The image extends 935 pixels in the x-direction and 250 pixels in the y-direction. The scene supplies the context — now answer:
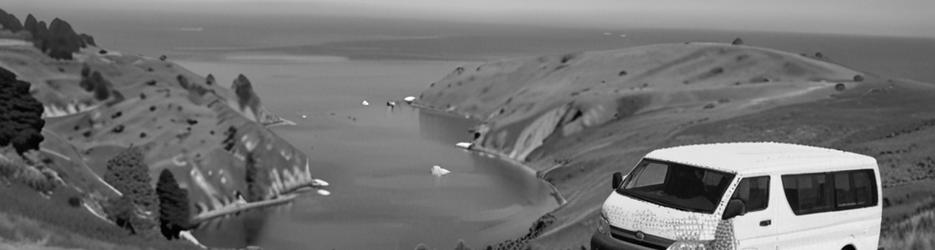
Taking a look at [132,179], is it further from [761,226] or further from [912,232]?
[761,226]

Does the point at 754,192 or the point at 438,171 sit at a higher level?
the point at 754,192

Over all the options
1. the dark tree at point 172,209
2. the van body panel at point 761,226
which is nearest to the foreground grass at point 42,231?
the van body panel at point 761,226

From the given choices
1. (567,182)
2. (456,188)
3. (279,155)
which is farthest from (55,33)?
(567,182)

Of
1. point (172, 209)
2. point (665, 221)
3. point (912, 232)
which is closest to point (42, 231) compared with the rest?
point (665, 221)

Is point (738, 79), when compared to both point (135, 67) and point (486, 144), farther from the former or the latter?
point (135, 67)

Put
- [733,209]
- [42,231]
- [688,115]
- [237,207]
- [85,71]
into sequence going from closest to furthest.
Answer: [733,209]
[42,231]
[237,207]
[688,115]
[85,71]

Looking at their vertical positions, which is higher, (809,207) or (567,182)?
(809,207)
